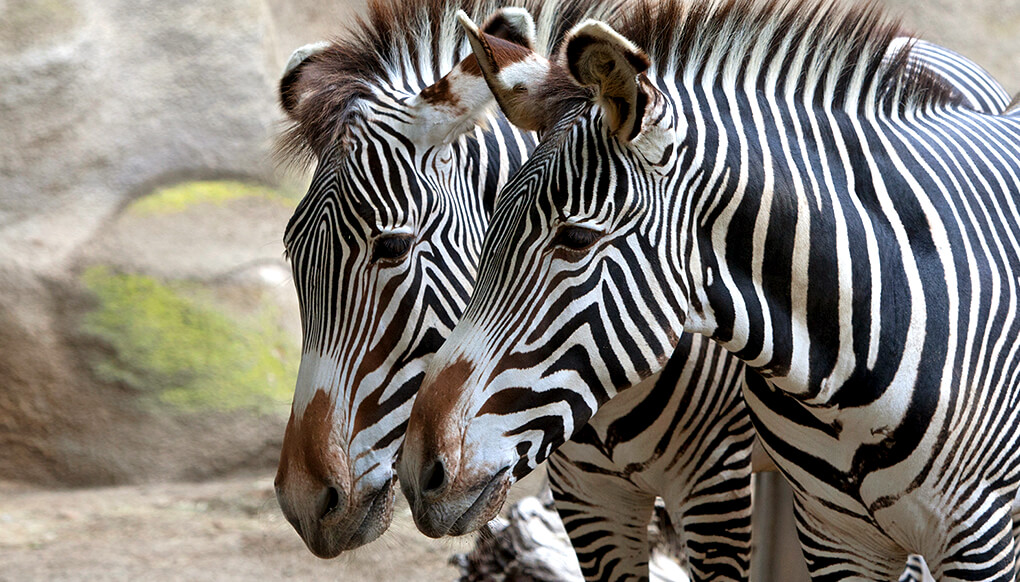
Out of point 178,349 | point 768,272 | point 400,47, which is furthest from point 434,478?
point 178,349

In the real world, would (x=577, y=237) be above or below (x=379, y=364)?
above

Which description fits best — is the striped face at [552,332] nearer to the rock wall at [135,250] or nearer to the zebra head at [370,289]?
the zebra head at [370,289]

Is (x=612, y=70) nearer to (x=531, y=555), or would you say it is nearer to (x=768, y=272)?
(x=768, y=272)

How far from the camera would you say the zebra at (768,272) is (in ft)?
6.78

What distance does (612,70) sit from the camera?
203cm

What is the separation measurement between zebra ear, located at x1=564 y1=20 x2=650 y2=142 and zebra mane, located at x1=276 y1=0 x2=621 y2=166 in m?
1.03

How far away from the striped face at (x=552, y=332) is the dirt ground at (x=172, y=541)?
11.0 ft

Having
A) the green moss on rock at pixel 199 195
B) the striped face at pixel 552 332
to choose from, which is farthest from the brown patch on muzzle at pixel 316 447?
the green moss on rock at pixel 199 195

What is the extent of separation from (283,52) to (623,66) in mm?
6821

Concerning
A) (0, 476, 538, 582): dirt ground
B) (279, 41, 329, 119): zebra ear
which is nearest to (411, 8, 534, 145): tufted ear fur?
(279, 41, 329, 119): zebra ear

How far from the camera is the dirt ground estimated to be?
18.9 ft

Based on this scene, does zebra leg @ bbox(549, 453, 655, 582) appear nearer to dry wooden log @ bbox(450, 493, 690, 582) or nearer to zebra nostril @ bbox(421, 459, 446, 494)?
dry wooden log @ bbox(450, 493, 690, 582)

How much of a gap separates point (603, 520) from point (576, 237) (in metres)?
1.53

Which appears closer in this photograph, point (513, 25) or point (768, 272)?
point (768, 272)
